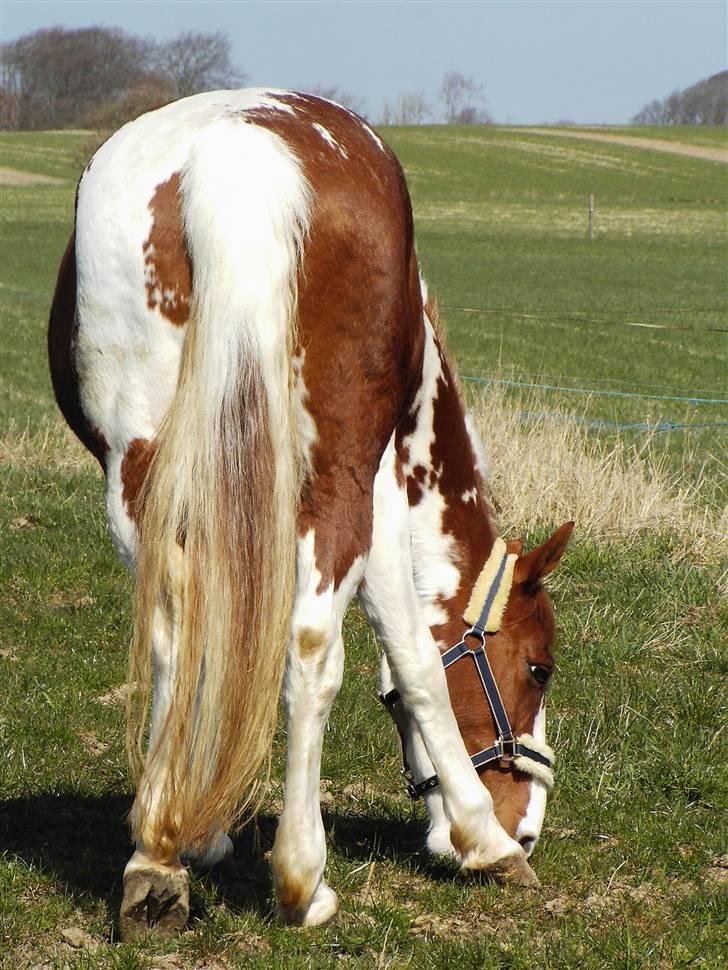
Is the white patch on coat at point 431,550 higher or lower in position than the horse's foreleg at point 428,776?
higher

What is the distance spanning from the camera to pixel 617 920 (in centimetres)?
341

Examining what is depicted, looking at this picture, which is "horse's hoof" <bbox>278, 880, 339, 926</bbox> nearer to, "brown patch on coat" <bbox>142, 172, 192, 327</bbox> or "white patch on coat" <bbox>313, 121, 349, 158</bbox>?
"brown patch on coat" <bbox>142, 172, 192, 327</bbox>

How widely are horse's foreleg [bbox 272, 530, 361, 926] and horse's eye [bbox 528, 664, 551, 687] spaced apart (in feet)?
3.03

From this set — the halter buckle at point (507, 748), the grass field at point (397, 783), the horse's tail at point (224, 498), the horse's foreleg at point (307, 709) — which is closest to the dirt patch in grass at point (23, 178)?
the grass field at point (397, 783)

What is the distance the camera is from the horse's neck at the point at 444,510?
361 cm

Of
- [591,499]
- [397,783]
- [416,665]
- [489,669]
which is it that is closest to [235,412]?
[416,665]

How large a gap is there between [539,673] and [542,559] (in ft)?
1.23

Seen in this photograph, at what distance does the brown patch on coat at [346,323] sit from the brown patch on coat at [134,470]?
392mm

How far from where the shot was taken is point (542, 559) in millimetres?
3621

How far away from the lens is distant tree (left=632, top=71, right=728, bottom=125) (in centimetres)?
12338

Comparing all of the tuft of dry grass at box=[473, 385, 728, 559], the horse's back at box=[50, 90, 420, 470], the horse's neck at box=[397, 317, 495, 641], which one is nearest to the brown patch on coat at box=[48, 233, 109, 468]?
the horse's back at box=[50, 90, 420, 470]

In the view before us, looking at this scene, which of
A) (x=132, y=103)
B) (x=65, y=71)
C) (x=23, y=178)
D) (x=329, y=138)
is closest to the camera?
(x=329, y=138)

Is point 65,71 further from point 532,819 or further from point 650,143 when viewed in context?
point 532,819

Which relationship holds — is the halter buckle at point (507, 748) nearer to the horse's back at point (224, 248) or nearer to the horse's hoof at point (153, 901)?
the horse's hoof at point (153, 901)
